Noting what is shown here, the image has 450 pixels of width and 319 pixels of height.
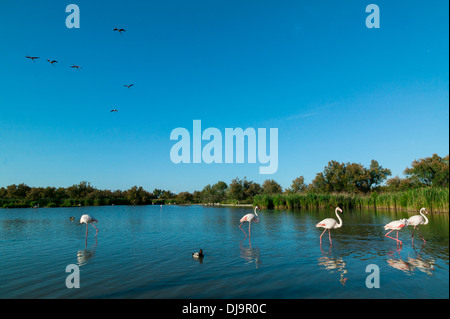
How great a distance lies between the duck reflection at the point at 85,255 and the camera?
33.3ft

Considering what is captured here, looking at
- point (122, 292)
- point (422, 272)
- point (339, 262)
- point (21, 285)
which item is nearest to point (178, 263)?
point (122, 292)

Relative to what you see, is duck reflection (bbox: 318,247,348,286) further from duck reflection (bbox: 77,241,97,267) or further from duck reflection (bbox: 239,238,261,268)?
duck reflection (bbox: 77,241,97,267)

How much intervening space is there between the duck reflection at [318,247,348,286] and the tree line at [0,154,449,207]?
101 feet

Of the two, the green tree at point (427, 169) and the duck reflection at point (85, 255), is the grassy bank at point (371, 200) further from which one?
the duck reflection at point (85, 255)

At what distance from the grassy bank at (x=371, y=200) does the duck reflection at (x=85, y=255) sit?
26627 millimetres

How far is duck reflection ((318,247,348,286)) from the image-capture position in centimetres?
801

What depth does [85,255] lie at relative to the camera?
11406 millimetres

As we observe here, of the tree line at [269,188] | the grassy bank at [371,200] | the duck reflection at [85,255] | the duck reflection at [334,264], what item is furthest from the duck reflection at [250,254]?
the tree line at [269,188]

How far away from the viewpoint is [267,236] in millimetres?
15844

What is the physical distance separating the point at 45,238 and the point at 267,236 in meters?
13.2

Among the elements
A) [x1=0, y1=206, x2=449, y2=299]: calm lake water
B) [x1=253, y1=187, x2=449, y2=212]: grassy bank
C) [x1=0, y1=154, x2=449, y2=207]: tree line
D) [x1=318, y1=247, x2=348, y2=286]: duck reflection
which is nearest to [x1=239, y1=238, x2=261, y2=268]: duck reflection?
[x1=0, y1=206, x2=449, y2=299]: calm lake water

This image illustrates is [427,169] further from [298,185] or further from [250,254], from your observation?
[250,254]
